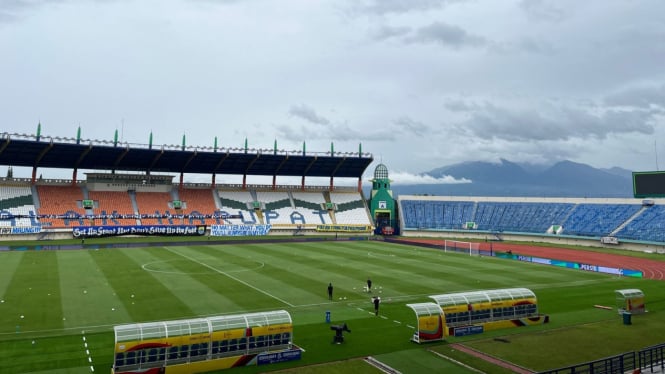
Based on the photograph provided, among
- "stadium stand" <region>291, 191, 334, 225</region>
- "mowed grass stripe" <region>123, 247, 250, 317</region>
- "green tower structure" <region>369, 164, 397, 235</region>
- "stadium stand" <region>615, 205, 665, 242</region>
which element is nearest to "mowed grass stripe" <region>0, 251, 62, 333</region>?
"mowed grass stripe" <region>123, 247, 250, 317</region>

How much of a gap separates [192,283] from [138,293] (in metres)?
5.13

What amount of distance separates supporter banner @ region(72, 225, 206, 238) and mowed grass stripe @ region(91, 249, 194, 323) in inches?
1191

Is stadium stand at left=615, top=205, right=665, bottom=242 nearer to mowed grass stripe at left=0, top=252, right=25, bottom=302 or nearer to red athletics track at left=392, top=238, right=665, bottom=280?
red athletics track at left=392, top=238, right=665, bottom=280

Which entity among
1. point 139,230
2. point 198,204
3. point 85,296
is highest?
point 198,204

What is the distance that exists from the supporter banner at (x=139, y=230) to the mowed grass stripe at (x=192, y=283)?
91.4 ft

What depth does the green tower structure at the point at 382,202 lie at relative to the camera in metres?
108

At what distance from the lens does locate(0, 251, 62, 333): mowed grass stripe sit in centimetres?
2708

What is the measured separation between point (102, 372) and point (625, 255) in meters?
72.0

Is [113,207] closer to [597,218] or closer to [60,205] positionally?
[60,205]

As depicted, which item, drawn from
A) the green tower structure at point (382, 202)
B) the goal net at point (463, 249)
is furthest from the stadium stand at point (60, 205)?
the goal net at point (463, 249)

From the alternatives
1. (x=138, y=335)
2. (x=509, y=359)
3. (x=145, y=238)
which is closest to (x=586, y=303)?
(x=509, y=359)

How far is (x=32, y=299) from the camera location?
109 ft

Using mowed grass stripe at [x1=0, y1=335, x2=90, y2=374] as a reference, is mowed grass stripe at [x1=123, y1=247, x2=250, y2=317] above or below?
above

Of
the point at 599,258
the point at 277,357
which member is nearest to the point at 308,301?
the point at 277,357
